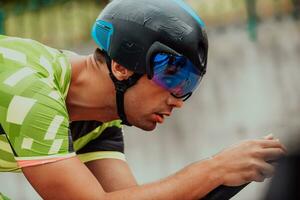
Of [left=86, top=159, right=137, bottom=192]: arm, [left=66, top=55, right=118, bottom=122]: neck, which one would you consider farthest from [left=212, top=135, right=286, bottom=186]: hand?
[left=86, top=159, right=137, bottom=192]: arm

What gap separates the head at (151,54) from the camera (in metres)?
3.43

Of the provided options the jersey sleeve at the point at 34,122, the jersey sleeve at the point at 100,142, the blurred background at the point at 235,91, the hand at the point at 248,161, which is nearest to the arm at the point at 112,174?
the jersey sleeve at the point at 100,142

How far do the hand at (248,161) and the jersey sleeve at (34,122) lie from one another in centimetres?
67

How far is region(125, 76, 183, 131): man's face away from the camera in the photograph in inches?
140

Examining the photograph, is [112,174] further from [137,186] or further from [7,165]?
[137,186]

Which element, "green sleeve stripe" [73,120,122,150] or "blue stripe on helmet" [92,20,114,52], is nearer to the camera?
"blue stripe on helmet" [92,20,114,52]

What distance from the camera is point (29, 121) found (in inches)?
126

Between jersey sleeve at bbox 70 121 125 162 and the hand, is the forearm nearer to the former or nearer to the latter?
the hand

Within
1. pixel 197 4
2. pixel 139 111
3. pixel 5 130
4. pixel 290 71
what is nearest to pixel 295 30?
pixel 290 71

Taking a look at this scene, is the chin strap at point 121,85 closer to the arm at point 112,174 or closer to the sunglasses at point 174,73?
the sunglasses at point 174,73

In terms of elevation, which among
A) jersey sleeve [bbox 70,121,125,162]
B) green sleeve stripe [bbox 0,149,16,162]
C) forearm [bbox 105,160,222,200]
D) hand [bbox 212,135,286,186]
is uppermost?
hand [bbox 212,135,286,186]

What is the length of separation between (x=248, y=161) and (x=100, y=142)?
4.91ft

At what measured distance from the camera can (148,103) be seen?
11.7 feet

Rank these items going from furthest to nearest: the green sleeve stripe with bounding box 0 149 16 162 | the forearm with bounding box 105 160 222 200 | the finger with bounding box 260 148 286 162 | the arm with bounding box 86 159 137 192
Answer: the arm with bounding box 86 159 137 192 < the green sleeve stripe with bounding box 0 149 16 162 < the forearm with bounding box 105 160 222 200 < the finger with bounding box 260 148 286 162
